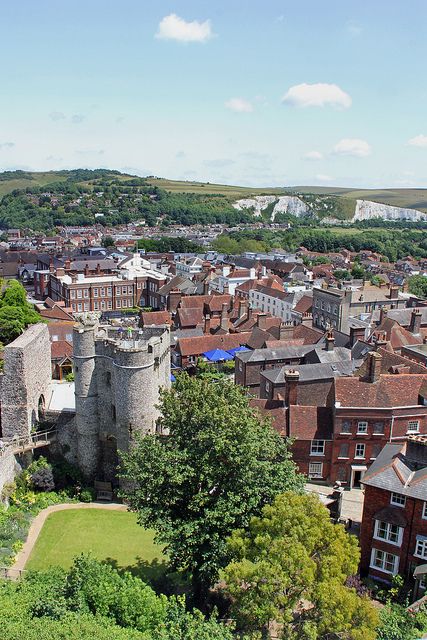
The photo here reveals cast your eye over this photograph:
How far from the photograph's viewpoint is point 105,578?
20141mm

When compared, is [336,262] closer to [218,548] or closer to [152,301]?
[152,301]

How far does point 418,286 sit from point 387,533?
85.5m

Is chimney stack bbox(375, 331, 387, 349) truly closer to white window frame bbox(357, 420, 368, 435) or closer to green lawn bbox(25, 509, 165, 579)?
white window frame bbox(357, 420, 368, 435)

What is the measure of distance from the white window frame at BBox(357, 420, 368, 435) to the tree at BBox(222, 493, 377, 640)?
1256 cm

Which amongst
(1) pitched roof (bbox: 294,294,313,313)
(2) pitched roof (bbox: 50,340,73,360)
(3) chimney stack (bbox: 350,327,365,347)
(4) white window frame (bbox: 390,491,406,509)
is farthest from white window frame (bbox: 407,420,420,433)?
(1) pitched roof (bbox: 294,294,313,313)

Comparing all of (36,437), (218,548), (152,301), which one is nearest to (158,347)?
(36,437)

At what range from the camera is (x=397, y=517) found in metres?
23.3

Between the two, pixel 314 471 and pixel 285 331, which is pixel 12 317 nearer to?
pixel 285 331

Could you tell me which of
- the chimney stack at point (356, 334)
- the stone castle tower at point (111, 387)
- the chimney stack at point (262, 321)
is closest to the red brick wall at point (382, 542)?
the stone castle tower at point (111, 387)

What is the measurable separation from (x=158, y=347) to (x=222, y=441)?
10.9 meters

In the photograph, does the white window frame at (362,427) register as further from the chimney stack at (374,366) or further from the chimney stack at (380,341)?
the chimney stack at (380,341)

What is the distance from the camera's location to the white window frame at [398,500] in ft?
76.7

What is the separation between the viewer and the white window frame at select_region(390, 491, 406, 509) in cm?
2339

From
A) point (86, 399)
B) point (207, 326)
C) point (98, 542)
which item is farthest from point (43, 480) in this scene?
point (207, 326)
